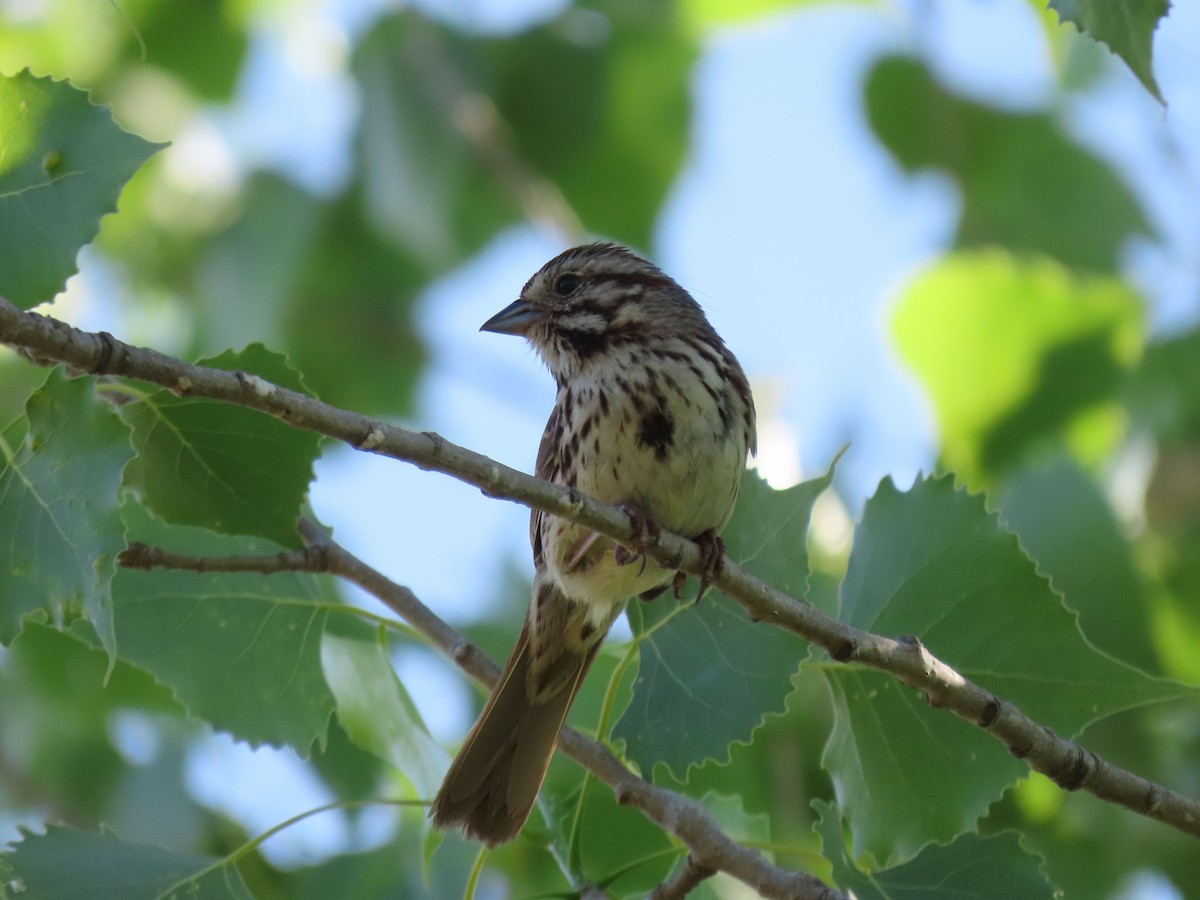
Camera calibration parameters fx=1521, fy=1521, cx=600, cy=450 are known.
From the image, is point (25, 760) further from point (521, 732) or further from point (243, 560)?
point (243, 560)

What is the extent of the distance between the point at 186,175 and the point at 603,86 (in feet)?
8.35

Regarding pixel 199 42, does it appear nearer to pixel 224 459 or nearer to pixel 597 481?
pixel 597 481

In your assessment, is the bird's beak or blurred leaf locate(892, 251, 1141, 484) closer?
the bird's beak

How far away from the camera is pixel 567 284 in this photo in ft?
16.0

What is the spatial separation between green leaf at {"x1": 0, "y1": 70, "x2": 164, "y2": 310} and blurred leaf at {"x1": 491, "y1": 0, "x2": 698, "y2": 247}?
15.9 feet

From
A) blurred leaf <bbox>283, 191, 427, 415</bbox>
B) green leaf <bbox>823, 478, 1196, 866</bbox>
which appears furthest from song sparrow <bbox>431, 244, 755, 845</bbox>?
blurred leaf <bbox>283, 191, 427, 415</bbox>

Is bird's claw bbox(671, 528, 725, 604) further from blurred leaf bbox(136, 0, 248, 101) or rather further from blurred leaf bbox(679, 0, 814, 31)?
blurred leaf bbox(136, 0, 248, 101)

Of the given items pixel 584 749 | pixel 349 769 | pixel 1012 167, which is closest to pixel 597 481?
pixel 584 749

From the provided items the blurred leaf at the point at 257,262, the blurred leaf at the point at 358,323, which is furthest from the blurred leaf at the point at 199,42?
the blurred leaf at the point at 358,323

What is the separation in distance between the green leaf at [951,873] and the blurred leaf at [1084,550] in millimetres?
2383

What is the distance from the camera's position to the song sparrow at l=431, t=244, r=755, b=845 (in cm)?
401

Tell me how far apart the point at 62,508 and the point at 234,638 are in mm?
1248

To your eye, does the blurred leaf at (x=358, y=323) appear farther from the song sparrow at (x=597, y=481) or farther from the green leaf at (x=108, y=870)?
the green leaf at (x=108, y=870)

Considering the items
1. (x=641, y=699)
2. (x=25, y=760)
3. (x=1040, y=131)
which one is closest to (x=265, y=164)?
(x=25, y=760)
